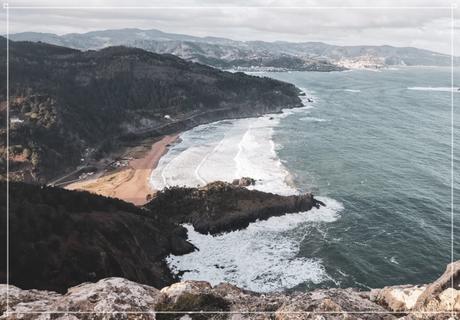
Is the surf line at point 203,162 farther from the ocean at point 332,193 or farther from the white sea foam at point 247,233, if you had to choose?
the ocean at point 332,193

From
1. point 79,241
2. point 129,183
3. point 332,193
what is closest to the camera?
point 79,241

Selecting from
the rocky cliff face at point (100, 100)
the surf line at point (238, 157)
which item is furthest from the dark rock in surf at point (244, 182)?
the rocky cliff face at point (100, 100)

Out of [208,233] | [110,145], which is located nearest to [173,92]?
[110,145]

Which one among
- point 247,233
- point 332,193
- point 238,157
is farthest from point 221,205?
point 238,157

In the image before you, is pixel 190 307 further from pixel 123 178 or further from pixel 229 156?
pixel 229 156

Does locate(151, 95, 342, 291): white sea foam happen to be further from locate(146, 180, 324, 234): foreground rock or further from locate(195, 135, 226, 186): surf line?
locate(146, 180, 324, 234): foreground rock

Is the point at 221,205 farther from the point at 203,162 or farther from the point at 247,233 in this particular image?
the point at 203,162

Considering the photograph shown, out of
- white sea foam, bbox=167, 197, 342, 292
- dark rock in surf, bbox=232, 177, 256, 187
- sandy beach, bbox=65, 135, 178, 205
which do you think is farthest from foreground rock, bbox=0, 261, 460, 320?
dark rock in surf, bbox=232, 177, 256, 187

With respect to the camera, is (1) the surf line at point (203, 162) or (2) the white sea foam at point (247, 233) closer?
(2) the white sea foam at point (247, 233)
